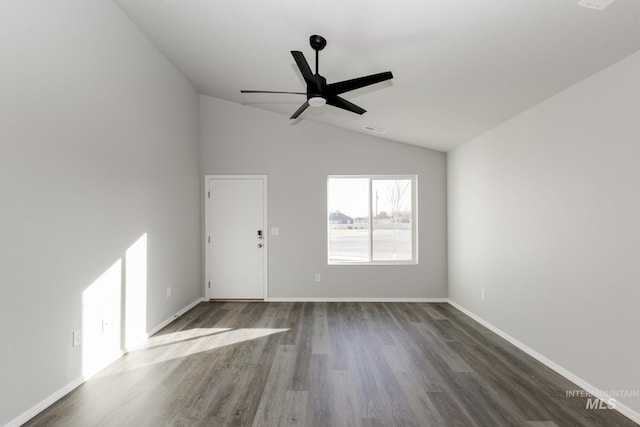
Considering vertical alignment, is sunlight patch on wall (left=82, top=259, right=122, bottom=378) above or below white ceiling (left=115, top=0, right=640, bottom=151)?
below

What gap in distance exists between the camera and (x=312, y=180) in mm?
5055

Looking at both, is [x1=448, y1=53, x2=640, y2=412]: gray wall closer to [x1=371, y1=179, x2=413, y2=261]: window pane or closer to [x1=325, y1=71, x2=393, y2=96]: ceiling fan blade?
[x1=371, y1=179, x2=413, y2=261]: window pane

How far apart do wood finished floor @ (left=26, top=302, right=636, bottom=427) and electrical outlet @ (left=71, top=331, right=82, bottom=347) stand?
0.36 meters

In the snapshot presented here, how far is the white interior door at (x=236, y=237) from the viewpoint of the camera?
5.04m

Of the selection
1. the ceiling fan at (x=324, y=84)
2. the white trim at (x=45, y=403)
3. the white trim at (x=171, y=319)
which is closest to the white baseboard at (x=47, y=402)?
the white trim at (x=45, y=403)

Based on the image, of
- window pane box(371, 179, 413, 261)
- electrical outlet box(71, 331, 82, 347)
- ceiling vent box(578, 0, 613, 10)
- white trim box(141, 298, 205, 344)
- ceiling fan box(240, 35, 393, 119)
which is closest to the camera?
ceiling vent box(578, 0, 613, 10)

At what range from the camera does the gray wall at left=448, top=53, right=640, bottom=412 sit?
210 cm

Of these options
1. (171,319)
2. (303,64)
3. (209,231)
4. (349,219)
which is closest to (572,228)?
(303,64)

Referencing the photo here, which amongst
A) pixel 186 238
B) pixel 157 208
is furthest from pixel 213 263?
pixel 157 208

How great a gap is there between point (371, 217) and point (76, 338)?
13.2 feet

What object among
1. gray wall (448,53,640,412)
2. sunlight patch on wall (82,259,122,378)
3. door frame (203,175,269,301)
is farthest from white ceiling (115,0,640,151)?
sunlight patch on wall (82,259,122,378)

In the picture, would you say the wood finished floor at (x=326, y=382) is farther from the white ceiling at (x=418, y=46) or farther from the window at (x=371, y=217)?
the white ceiling at (x=418, y=46)

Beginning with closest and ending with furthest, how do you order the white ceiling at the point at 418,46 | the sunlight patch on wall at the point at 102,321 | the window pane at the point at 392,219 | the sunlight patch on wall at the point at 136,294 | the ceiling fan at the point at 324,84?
1. the white ceiling at the point at 418,46
2. the ceiling fan at the point at 324,84
3. the sunlight patch on wall at the point at 102,321
4. the sunlight patch on wall at the point at 136,294
5. the window pane at the point at 392,219

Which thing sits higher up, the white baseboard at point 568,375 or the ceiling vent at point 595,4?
the ceiling vent at point 595,4
